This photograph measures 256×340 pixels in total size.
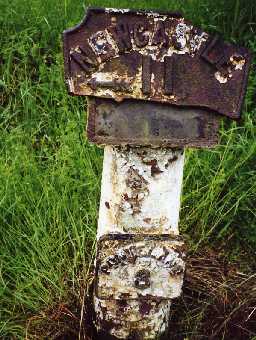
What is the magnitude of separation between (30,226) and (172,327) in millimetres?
697

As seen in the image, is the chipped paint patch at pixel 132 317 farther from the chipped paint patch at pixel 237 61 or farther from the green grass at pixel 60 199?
the chipped paint patch at pixel 237 61

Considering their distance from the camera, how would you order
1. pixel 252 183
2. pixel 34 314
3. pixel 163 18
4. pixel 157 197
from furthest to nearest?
pixel 252 183, pixel 34 314, pixel 157 197, pixel 163 18

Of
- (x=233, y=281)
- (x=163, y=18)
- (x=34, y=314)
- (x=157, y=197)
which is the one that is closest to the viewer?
(x=163, y=18)

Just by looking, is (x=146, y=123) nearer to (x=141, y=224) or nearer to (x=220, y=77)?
(x=220, y=77)

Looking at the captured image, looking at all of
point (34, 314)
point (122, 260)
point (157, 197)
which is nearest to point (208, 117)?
point (157, 197)

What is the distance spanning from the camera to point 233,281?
2.65 meters

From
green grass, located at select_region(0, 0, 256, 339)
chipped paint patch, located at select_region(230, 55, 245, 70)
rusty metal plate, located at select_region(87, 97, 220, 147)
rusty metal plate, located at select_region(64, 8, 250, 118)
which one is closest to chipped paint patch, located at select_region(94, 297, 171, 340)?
green grass, located at select_region(0, 0, 256, 339)

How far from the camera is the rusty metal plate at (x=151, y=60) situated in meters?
1.88

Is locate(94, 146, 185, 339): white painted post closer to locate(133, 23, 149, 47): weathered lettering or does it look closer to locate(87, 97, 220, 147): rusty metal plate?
locate(87, 97, 220, 147): rusty metal plate

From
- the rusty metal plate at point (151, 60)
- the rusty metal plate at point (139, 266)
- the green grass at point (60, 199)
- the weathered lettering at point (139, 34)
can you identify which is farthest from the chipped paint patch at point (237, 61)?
the green grass at point (60, 199)

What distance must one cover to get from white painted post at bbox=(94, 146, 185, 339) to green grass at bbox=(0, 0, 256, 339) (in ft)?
1.02

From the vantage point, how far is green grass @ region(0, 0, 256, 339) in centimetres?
252

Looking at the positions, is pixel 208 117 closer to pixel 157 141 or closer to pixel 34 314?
pixel 157 141

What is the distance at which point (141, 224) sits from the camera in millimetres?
2127
